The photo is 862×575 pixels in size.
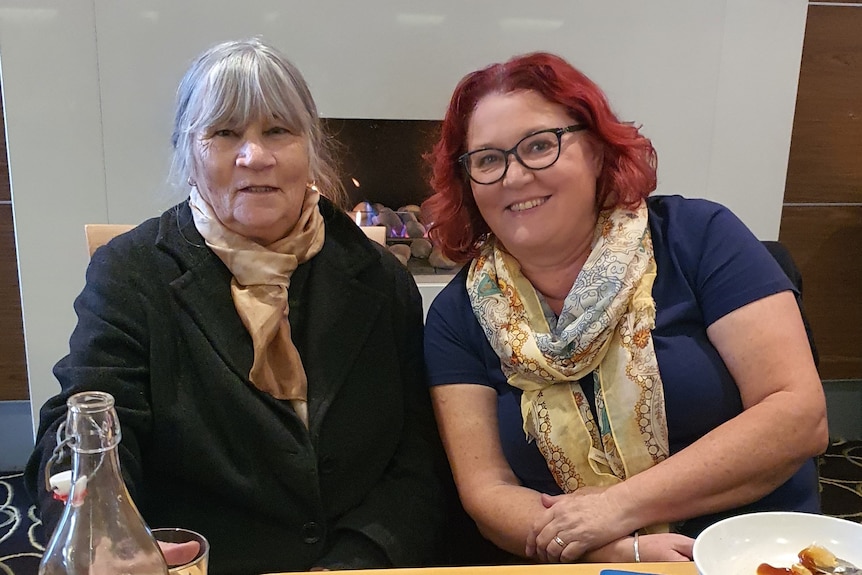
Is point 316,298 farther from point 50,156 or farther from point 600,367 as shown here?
point 50,156

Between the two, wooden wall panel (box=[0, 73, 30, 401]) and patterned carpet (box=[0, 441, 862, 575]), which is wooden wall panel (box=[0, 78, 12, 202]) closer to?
wooden wall panel (box=[0, 73, 30, 401])

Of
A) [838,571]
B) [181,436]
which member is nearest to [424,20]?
[181,436]

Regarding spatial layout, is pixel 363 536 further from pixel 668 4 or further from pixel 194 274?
pixel 668 4

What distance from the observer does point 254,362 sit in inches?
47.6

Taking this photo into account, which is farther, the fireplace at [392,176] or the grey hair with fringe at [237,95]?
the fireplace at [392,176]

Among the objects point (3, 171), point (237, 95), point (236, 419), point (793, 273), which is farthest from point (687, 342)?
point (3, 171)

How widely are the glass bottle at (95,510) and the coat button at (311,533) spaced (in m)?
0.62

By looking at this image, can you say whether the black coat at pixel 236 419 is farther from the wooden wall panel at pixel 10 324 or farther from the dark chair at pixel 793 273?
the wooden wall panel at pixel 10 324

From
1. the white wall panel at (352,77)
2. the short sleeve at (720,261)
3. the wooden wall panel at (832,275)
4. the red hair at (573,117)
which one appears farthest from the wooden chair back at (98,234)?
the wooden wall panel at (832,275)

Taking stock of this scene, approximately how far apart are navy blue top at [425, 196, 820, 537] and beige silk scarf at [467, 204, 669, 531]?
26 millimetres

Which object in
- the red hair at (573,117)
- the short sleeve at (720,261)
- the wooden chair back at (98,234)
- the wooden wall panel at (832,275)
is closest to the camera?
the short sleeve at (720,261)

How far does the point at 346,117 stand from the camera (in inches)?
100.0

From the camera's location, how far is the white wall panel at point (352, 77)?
7.64ft

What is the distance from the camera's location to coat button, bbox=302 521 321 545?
47.8 inches
